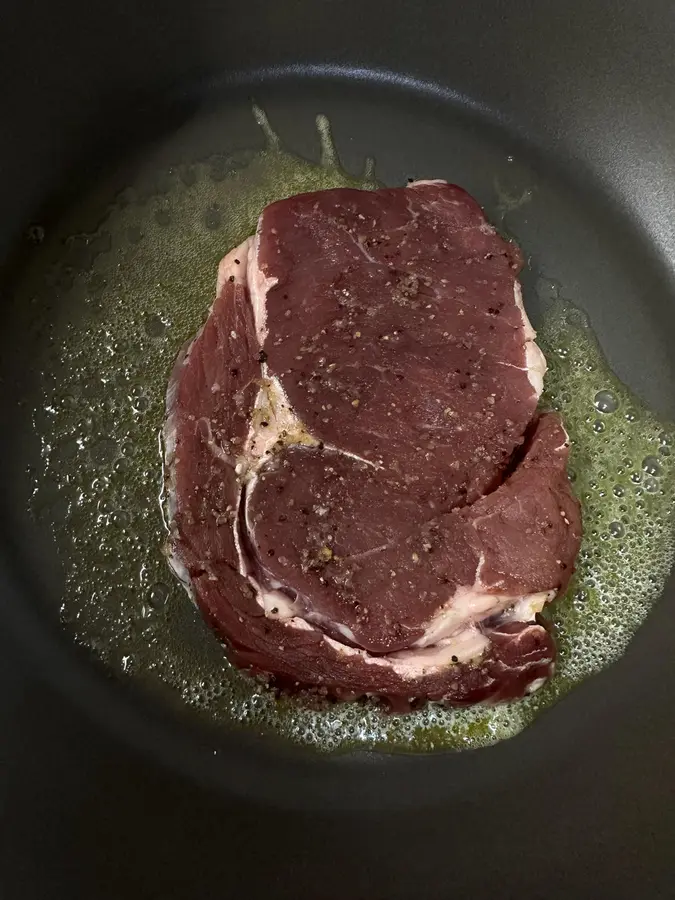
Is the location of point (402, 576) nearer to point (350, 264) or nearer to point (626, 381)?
point (350, 264)

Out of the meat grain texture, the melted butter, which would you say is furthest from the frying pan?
the meat grain texture

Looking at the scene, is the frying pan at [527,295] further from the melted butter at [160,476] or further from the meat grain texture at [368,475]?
the meat grain texture at [368,475]

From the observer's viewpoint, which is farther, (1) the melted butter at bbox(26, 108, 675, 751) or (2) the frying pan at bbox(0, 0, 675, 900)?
(1) the melted butter at bbox(26, 108, 675, 751)

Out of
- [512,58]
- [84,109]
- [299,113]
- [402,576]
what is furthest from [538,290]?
[84,109]

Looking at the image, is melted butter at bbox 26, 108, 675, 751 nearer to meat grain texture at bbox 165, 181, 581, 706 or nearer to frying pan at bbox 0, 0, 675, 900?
frying pan at bbox 0, 0, 675, 900

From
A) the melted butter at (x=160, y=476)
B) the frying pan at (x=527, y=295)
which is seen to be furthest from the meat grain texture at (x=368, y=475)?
the frying pan at (x=527, y=295)
